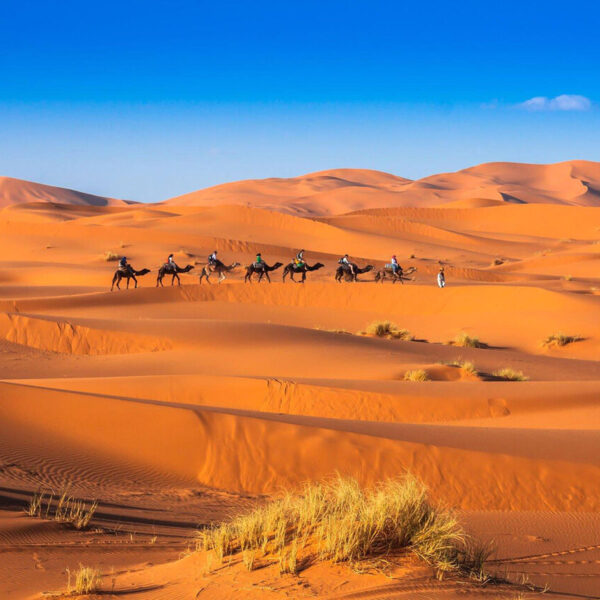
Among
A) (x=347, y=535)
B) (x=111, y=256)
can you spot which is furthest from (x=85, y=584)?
(x=111, y=256)

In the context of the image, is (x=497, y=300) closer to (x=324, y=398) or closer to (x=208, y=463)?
(x=324, y=398)

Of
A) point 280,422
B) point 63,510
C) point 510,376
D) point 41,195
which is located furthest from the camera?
point 41,195

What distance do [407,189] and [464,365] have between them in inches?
5581

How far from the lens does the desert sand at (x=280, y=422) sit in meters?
6.84

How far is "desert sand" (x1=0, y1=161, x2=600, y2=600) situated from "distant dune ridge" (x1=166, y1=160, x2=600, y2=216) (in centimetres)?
10053

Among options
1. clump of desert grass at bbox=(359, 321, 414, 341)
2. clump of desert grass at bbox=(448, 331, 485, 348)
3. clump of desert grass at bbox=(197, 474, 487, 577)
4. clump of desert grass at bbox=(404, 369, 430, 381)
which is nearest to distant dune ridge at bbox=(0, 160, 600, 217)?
clump of desert grass at bbox=(359, 321, 414, 341)

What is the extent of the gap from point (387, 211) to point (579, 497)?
277 feet

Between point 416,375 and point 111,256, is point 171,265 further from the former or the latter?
point 416,375

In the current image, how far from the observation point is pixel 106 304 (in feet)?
113

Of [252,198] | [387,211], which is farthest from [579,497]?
[252,198]

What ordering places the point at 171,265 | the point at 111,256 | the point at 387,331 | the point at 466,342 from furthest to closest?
1. the point at 111,256
2. the point at 171,265
3. the point at 387,331
4. the point at 466,342

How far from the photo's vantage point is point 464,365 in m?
21.2

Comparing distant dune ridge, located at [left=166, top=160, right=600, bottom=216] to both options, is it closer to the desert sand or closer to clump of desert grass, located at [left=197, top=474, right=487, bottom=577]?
the desert sand

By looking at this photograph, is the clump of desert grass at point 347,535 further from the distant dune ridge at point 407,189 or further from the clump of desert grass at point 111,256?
the distant dune ridge at point 407,189
